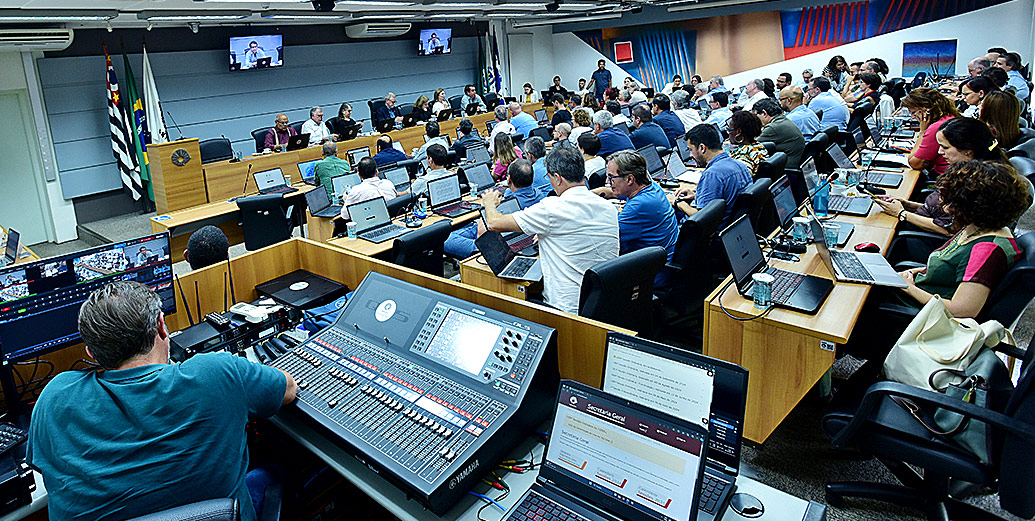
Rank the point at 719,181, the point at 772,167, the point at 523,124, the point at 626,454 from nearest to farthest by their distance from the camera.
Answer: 1. the point at 626,454
2. the point at 719,181
3. the point at 772,167
4. the point at 523,124

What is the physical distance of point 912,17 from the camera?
1222cm

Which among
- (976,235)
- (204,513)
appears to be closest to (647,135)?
(976,235)

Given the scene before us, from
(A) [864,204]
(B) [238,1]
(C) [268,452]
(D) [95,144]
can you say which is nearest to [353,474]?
(C) [268,452]

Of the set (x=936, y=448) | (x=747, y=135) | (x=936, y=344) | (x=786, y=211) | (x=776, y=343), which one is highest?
(x=747, y=135)

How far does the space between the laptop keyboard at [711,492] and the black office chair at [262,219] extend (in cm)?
510

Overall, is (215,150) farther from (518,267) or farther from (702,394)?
(702,394)

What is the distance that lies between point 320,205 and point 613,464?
16.4 feet

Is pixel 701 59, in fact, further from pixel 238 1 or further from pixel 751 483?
pixel 751 483

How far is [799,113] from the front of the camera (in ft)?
22.6

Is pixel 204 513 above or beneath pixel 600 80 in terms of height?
beneath

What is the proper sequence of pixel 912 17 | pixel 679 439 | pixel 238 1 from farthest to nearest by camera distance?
1. pixel 912 17
2. pixel 238 1
3. pixel 679 439

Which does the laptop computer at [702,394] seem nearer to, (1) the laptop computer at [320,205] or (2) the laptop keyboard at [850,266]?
(2) the laptop keyboard at [850,266]

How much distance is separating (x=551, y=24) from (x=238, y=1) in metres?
10.6

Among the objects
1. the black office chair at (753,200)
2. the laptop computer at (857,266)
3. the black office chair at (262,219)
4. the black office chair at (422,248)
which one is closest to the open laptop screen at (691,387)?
the laptop computer at (857,266)
